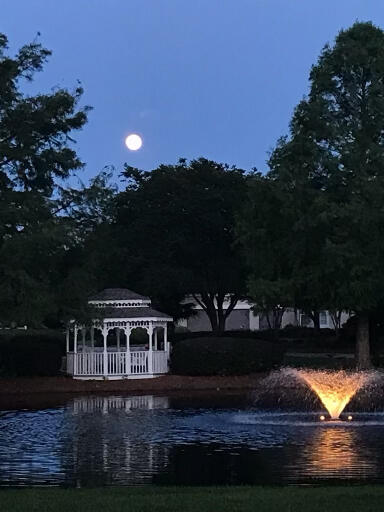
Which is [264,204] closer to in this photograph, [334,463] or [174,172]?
[174,172]

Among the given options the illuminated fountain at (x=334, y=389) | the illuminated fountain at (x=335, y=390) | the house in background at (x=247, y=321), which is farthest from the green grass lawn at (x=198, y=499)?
the house in background at (x=247, y=321)

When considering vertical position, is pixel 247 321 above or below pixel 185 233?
below

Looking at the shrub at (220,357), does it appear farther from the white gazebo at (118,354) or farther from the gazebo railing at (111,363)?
the gazebo railing at (111,363)

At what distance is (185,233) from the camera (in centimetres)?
5206

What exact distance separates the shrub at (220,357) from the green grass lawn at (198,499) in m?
24.7

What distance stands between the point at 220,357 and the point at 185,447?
64.2ft

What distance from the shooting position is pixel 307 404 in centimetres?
2531

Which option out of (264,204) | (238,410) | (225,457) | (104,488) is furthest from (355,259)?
(104,488)

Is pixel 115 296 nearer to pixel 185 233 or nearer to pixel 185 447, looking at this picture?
pixel 185 233

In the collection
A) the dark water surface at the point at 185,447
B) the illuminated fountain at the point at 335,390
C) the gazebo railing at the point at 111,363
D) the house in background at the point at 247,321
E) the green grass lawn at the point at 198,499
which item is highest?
the house in background at the point at 247,321

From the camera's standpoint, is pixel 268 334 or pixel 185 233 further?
pixel 268 334

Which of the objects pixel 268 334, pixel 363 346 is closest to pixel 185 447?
pixel 363 346

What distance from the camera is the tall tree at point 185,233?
5138 centimetres

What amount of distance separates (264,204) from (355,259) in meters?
5.25
